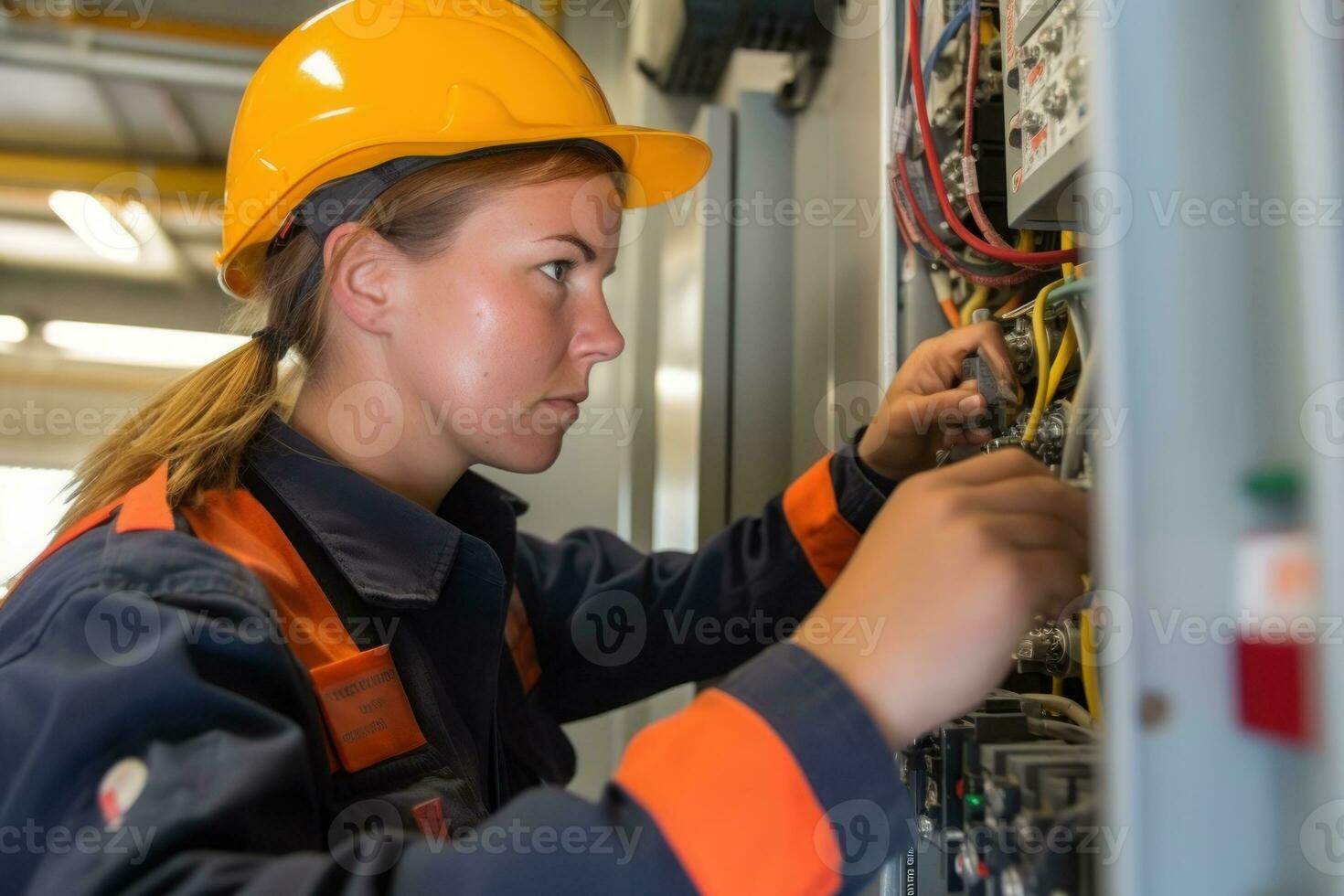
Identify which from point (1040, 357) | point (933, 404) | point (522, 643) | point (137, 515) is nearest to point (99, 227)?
point (522, 643)

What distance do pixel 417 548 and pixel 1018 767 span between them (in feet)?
1.98

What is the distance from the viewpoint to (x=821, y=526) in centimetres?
112

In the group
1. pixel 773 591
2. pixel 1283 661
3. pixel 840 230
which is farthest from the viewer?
pixel 840 230

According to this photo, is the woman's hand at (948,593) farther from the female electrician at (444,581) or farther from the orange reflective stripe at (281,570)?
the orange reflective stripe at (281,570)

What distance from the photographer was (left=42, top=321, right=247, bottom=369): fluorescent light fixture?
2.63 m

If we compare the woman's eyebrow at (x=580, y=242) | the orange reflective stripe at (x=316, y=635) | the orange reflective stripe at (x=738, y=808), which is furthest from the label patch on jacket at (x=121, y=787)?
the woman's eyebrow at (x=580, y=242)

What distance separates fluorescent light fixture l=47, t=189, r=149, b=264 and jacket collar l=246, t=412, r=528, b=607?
213 centimetres

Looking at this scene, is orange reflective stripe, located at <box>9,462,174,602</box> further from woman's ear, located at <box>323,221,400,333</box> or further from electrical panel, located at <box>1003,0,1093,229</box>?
electrical panel, located at <box>1003,0,1093,229</box>

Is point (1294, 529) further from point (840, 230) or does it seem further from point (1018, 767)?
point (840, 230)

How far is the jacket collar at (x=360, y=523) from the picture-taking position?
88 centimetres

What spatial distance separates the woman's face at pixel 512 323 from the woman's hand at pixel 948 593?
0.53m

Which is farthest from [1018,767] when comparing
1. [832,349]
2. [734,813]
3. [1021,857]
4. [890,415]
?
[832,349]

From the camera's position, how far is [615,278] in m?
2.49

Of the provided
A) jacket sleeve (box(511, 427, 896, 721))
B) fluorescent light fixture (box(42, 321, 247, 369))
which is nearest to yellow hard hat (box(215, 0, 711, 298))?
jacket sleeve (box(511, 427, 896, 721))
